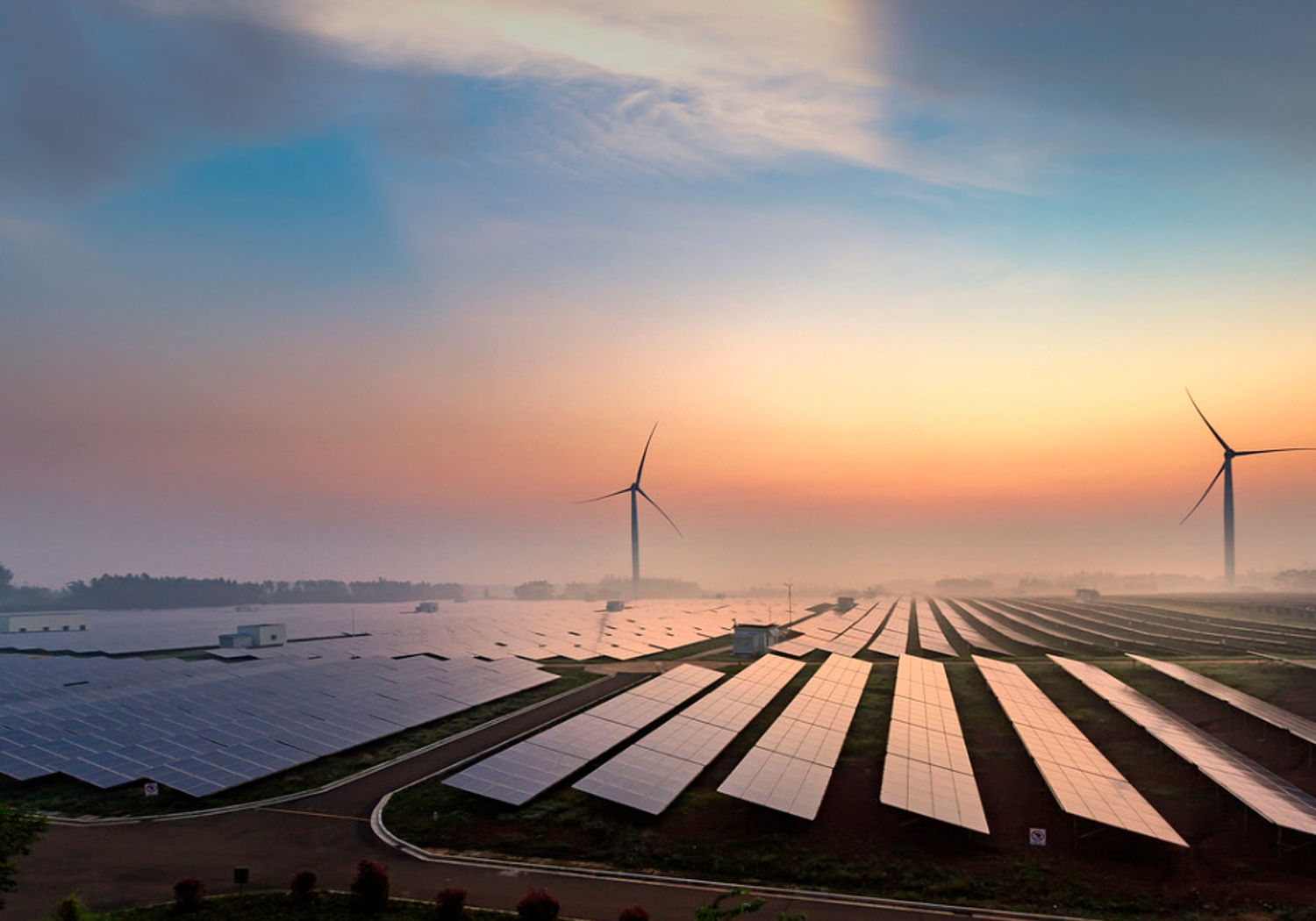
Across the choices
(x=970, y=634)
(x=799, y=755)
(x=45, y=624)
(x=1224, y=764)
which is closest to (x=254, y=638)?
(x=799, y=755)

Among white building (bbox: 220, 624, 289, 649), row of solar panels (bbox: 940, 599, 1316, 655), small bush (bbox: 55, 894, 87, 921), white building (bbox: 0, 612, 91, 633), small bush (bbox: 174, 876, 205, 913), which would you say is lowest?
white building (bbox: 0, 612, 91, 633)

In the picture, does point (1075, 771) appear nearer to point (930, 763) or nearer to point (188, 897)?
point (930, 763)

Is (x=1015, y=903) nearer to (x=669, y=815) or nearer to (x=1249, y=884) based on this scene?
(x=1249, y=884)

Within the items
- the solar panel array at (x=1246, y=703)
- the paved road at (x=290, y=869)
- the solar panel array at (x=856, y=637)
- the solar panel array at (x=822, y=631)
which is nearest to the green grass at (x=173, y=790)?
the paved road at (x=290, y=869)

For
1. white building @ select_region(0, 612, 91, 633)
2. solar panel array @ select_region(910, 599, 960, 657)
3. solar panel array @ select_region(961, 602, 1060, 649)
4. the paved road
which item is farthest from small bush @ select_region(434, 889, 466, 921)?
white building @ select_region(0, 612, 91, 633)

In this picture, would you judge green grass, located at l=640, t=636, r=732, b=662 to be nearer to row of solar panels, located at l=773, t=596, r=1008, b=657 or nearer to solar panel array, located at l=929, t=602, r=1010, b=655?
row of solar panels, located at l=773, t=596, r=1008, b=657

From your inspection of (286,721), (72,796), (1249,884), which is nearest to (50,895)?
(72,796)
